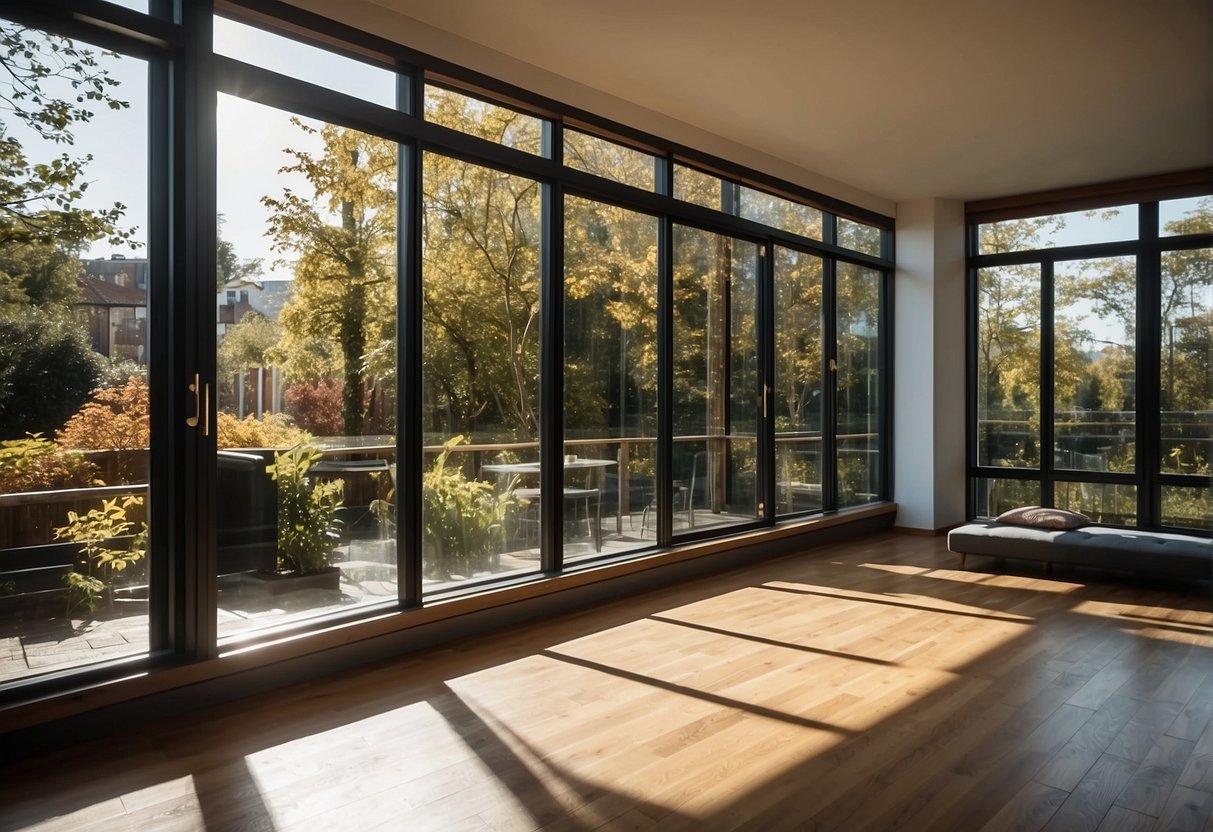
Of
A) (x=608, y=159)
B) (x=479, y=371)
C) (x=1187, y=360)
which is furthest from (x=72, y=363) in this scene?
(x=1187, y=360)

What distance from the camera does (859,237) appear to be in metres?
7.45

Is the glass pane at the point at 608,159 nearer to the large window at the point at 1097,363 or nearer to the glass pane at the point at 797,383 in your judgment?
the glass pane at the point at 797,383

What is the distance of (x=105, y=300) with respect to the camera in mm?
2992

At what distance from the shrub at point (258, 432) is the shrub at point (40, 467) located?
1.58ft

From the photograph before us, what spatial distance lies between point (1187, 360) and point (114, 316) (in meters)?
7.49

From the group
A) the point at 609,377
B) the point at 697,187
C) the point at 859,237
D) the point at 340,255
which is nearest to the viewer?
the point at 340,255

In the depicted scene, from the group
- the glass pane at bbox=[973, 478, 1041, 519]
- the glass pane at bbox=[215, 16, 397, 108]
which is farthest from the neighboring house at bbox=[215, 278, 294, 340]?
the glass pane at bbox=[973, 478, 1041, 519]

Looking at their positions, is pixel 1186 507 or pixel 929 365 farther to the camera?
pixel 929 365

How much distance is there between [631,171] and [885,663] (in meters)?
3.23

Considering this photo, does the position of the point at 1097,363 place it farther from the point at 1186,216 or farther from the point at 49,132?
the point at 49,132

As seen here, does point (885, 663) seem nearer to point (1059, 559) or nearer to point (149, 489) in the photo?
point (1059, 559)

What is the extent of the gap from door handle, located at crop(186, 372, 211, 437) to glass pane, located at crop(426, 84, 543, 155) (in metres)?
1.74

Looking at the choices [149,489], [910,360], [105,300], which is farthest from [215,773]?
[910,360]

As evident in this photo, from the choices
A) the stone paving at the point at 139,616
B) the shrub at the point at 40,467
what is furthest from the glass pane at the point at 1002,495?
the shrub at the point at 40,467
